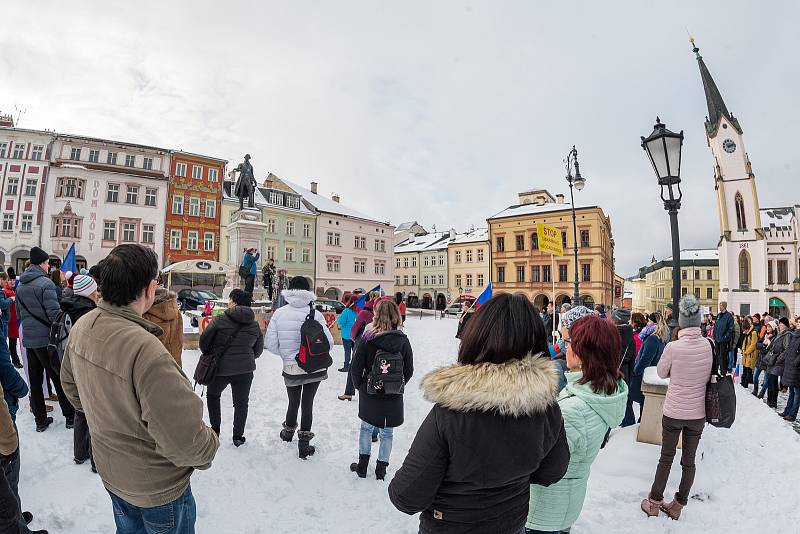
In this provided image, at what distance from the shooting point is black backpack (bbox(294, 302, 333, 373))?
4773 mm

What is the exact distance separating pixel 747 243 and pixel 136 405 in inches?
2120

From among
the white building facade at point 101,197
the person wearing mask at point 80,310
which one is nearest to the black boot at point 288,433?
the person wearing mask at point 80,310

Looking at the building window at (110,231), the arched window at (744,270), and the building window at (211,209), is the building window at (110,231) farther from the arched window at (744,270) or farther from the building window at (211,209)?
the arched window at (744,270)

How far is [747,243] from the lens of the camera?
137 feet

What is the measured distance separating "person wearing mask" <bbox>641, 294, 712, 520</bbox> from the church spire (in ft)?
181

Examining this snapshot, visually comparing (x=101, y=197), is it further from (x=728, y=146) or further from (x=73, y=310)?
(x=728, y=146)

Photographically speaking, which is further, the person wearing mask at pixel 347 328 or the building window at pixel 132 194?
the building window at pixel 132 194

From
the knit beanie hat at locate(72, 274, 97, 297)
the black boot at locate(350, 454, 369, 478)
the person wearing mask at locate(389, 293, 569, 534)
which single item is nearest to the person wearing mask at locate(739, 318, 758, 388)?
the black boot at locate(350, 454, 369, 478)

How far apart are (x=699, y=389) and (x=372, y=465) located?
3.40m

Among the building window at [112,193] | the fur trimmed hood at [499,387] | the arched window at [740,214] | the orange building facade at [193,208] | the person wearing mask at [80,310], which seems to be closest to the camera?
the fur trimmed hood at [499,387]

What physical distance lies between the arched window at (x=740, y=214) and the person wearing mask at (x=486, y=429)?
53269mm

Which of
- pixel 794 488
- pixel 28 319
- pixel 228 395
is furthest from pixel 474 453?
pixel 228 395

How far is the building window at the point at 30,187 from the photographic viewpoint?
31844 mm

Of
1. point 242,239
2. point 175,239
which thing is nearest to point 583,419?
point 242,239
